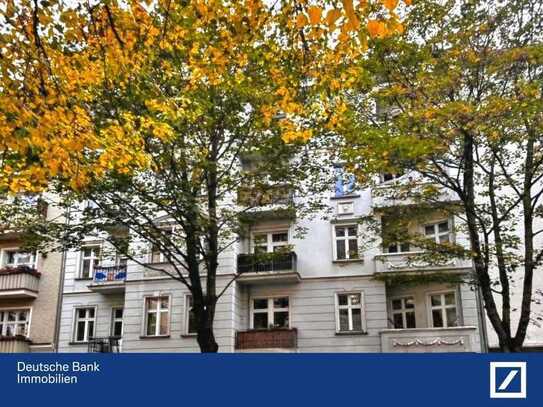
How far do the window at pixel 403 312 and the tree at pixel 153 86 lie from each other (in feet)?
30.9

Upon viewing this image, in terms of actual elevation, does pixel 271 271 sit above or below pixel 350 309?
above

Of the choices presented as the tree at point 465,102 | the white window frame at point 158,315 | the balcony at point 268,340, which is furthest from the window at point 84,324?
the tree at point 465,102

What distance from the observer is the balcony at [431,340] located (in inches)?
715

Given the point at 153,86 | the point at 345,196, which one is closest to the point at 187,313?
the point at 345,196

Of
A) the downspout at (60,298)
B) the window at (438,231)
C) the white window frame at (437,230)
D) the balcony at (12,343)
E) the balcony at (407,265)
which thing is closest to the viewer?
the balcony at (407,265)

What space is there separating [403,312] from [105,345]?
12.3 m

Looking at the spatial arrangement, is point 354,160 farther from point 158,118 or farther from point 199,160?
point 158,118

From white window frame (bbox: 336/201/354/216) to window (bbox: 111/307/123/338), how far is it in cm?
1078

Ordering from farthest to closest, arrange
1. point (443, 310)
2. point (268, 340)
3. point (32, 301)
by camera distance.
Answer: point (32, 301)
point (268, 340)
point (443, 310)

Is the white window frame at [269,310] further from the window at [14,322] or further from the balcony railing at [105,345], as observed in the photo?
the window at [14,322]

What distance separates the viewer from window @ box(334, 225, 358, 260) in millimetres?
21703

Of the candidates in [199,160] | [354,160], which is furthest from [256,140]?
[354,160]

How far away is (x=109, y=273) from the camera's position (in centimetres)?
2361

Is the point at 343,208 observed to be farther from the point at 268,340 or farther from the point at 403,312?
the point at 268,340
